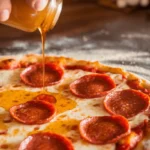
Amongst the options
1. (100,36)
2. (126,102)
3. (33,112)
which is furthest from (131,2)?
(33,112)

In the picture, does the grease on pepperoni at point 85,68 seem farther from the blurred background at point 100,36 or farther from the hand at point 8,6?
the hand at point 8,6

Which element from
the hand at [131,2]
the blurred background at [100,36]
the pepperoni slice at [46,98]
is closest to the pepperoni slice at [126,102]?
the pepperoni slice at [46,98]

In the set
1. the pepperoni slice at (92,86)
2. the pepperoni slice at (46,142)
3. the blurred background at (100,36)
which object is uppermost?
the pepperoni slice at (92,86)

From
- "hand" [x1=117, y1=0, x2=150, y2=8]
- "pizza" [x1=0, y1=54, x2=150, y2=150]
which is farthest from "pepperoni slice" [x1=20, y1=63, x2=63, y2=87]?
"hand" [x1=117, y1=0, x2=150, y2=8]

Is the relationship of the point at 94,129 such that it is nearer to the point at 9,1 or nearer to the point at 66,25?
the point at 9,1

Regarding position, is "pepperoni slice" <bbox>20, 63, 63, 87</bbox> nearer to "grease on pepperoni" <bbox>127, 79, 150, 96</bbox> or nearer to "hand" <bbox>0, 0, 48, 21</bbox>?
"grease on pepperoni" <bbox>127, 79, 150, 96</bbox>
